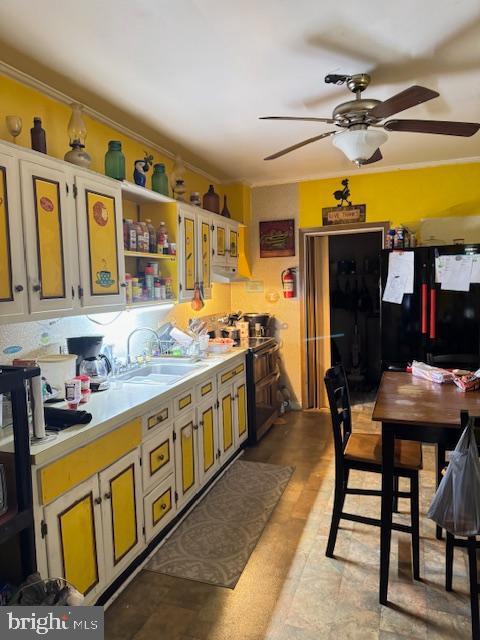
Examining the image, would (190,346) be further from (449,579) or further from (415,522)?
(449,579)

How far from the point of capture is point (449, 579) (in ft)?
6.69

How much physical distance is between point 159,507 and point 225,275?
8.02 ft

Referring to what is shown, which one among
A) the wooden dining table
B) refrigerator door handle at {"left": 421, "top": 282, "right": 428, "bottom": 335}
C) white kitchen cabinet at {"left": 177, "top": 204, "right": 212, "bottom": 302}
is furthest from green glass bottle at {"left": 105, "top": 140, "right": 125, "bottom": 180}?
refrigerator door handle at {"left": 421, "top": 282, "right": 428, "bottom": 335}

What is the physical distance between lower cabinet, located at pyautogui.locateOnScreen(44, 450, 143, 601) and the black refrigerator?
8.57ft

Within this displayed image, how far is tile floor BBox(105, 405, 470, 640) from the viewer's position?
185cm

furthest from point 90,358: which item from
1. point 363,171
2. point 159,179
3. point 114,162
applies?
point 363,171

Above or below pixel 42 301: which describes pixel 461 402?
below

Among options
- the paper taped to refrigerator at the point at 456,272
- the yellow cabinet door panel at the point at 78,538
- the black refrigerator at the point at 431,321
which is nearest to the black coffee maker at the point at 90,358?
the yellow cabinet door panel at the point at 78,538

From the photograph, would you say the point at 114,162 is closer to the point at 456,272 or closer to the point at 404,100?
the point at 404,100

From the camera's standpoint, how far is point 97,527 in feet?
6.23

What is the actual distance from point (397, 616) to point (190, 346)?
87.4 inches

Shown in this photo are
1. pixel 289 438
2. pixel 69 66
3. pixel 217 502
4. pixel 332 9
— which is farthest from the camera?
pixel 289 438

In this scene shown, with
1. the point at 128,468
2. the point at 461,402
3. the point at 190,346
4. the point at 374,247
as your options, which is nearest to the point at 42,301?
the point at 128,468

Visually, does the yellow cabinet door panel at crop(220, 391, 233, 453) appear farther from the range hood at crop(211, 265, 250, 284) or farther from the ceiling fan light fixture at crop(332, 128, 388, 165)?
the ceiling fan light fixture at crop(332, 128, 388, 165)
